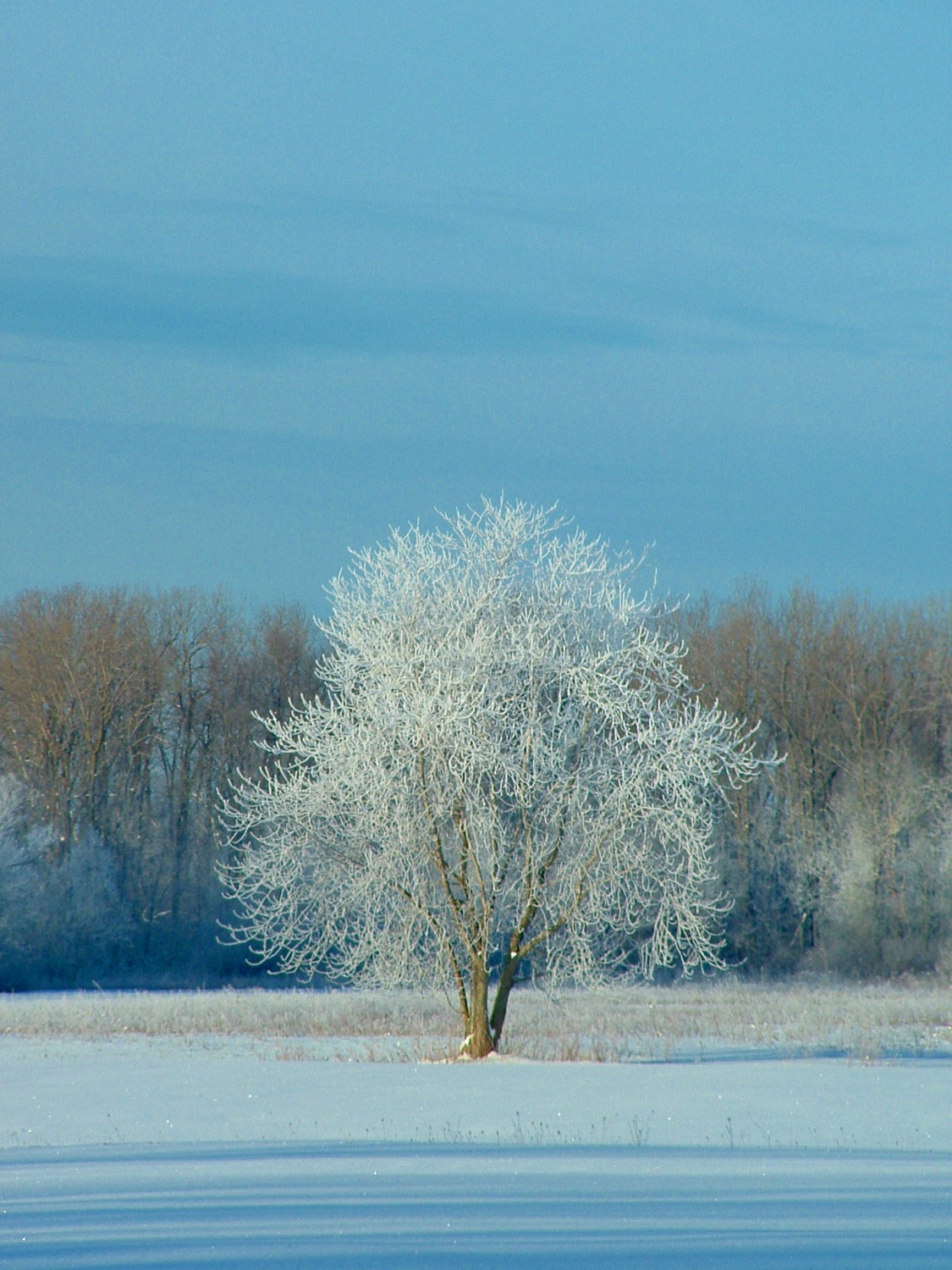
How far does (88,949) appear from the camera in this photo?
50969 millimetres

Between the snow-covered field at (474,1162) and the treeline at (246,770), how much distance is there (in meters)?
29.0

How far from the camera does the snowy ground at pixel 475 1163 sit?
8.94 metres

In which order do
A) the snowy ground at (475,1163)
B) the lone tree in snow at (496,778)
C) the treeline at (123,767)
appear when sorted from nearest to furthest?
1. the snowy ground at (475,1163)
2. the lone tree in snow at (496,778)
3. the treeline at (123,767)

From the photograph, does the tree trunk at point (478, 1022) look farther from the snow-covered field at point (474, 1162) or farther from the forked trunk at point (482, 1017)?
the snow-covered field at point (474, 1162)

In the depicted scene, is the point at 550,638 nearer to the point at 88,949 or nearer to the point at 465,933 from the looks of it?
the point at 465,933

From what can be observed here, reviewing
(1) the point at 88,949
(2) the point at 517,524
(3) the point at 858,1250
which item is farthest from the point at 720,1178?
(1) the point at 88,949

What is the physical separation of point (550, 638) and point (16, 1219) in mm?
13148

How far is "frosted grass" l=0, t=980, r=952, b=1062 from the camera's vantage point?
23594mm

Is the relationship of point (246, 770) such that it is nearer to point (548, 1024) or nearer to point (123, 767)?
point (123, 767)

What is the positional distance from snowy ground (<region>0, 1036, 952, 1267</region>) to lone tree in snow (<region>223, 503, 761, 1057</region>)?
2.13 meters

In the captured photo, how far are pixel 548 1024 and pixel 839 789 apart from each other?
27.4m

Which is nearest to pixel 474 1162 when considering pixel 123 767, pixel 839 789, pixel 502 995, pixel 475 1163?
pixel 475 1163

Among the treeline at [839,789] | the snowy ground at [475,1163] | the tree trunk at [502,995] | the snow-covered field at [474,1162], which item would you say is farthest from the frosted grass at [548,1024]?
the treeline at [839,789]

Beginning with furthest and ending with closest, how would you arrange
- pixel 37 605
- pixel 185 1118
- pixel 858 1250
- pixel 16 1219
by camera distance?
pixel 37 605 → pixel 185 1118 → pixel 16 1219 → pixel 858 1250
